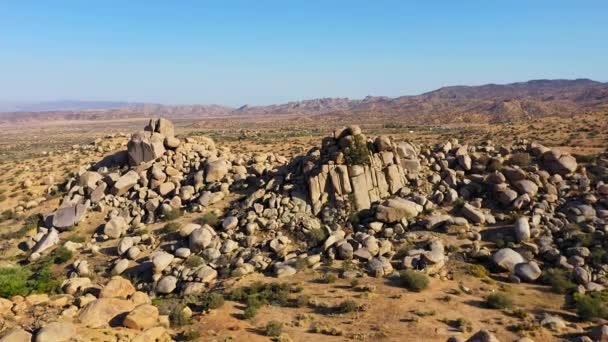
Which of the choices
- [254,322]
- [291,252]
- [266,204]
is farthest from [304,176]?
[254,322]

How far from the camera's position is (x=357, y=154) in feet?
86.3

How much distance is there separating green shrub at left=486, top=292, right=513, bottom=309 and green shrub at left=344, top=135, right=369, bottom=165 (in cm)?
1171

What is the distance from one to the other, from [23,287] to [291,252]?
12.2m

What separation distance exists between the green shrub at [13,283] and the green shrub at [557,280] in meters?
22.4

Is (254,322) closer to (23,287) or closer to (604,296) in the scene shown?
(23,287)

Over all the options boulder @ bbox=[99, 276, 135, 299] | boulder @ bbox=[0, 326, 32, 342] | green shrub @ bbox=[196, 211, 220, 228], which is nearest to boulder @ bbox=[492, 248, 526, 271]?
→ green shrub @ bbox=[196, 211, 220, 228]

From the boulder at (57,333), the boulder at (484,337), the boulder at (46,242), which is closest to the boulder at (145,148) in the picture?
the boulder at (46,242)

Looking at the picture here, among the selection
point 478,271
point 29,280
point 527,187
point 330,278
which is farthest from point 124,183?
point 527,187

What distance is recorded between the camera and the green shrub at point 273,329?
49.5 ft

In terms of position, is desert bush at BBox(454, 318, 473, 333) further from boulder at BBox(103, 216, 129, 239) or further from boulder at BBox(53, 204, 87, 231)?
boulder at BBox(53, 204, 87, 231)

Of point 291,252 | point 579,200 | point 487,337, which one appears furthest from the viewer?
point 579,200

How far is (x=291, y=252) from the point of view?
22125 mm

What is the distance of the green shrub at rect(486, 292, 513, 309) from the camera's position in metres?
16.4

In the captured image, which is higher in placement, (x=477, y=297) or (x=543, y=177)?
(x=543, y=177)
